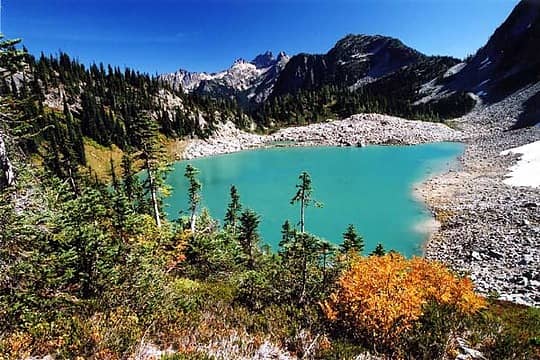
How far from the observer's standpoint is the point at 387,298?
12.3 meters

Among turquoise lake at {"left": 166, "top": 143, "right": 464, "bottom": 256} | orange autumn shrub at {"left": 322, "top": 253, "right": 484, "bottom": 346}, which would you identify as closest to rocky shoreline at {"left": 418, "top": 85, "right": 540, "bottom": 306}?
turquoise lake at {"left": 166, "top": 143, "right": 464, "bottom": 256}

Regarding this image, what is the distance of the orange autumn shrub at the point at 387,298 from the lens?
1149 cm

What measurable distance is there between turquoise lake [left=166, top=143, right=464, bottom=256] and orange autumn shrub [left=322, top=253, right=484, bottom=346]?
18697 mm

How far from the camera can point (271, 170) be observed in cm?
7781

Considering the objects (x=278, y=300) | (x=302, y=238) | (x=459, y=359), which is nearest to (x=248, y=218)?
(x=302, y=238)

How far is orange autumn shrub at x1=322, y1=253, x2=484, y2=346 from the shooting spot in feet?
37.7

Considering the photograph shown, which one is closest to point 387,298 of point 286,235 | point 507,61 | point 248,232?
point 248,232

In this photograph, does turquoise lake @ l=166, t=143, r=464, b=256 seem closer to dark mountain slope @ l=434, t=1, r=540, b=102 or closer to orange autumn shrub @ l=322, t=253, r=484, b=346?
orange autumn shrub @ l=322, t=253, r=484, b=346

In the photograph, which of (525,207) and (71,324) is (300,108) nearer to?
(525,207)

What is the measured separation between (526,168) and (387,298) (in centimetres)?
5653

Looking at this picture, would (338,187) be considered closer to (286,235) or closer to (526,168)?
(286,235)

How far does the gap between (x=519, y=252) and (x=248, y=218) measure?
24252mm

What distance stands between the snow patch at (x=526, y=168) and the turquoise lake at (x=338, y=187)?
12.4 meters

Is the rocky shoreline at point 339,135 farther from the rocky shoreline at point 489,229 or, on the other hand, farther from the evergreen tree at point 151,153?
the evergreen tree at point 151,153
